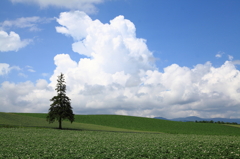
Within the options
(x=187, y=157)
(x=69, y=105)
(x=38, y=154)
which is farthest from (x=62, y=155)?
(x=69, y=105)

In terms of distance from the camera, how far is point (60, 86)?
68.7 metres

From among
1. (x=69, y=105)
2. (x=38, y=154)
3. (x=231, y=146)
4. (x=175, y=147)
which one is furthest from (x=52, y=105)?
(x=231, y=146)

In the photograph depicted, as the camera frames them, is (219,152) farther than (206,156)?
Yes

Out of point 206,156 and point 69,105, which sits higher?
point 69,105

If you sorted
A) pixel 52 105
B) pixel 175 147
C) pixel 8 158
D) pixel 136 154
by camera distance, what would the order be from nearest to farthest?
pixel 8 158 < pixel 136 154 < pixel 175 147 < pixel 52 105

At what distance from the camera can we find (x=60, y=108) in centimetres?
6631

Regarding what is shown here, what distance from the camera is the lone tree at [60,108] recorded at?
6575 cm

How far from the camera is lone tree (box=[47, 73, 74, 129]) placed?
216ft

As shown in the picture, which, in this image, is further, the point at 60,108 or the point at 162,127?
the point at 162,127

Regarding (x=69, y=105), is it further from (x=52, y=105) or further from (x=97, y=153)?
(x=97, y=153)

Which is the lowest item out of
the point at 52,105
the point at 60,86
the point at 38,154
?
the point at 38,154

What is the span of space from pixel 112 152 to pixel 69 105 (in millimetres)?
46861

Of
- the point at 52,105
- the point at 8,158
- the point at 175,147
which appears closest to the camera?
the point at 8,158

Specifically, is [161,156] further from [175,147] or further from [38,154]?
[38,154]
